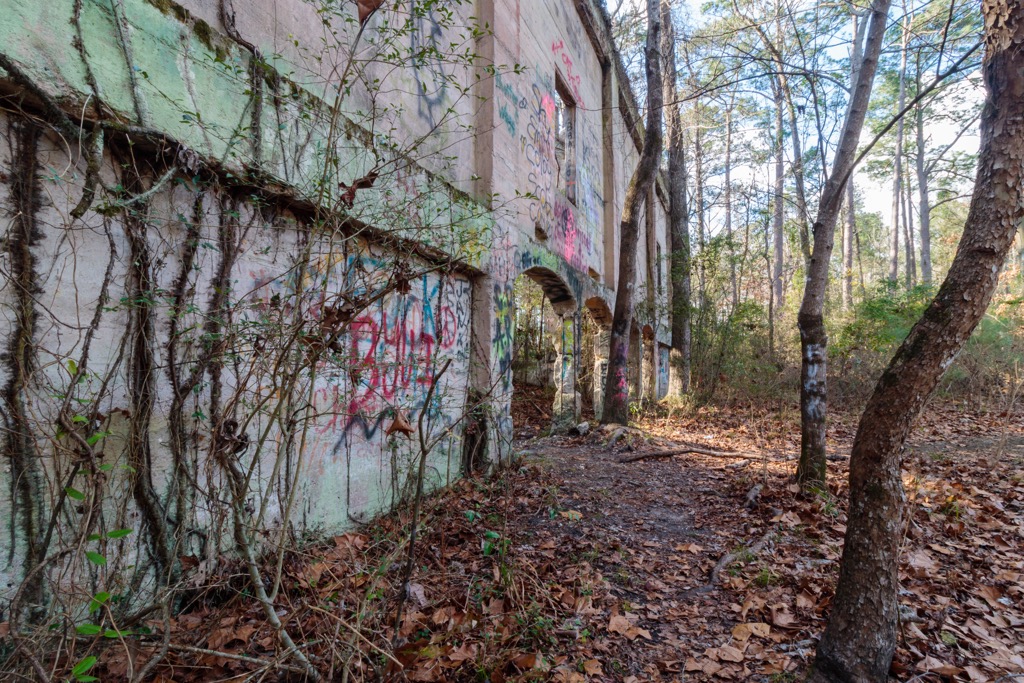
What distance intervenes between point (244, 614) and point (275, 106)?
2.79m

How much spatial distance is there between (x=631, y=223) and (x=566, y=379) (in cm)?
260

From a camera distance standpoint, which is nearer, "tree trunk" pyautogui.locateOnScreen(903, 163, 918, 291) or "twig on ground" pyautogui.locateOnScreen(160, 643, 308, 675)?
"twig on ground" pyautogui.locateOnScreen(160, 643, 308, 675)

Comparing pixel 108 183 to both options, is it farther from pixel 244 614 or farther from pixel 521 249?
pixel 521 249

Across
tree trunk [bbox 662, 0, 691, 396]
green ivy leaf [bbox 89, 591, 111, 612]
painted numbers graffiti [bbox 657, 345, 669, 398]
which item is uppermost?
tree trunk [bbox 662, 0, 691, 396]

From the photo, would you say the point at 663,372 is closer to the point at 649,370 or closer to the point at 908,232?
the point at 649,370

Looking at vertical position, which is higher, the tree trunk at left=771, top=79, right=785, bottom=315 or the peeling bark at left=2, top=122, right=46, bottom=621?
the tree trunk at left=771, top=79, right=785, bottom=315

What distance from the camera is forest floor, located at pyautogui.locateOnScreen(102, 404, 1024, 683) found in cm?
235

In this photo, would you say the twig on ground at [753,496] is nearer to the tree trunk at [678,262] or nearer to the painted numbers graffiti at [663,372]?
the tree trunk at [678,262]

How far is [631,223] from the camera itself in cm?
798

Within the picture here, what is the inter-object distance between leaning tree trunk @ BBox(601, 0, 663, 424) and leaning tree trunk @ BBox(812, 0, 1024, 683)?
5.46 m

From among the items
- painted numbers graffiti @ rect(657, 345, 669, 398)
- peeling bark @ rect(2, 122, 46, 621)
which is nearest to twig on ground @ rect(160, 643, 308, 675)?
peeling bark @ rect(2, 122, 46, 621)

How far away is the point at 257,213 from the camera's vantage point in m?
3.07

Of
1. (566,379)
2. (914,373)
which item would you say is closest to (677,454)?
(566,379)

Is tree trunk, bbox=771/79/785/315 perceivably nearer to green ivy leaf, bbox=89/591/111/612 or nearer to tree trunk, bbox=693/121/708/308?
tree trunk, bbox=693/121/708/308
